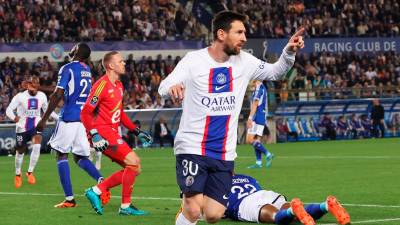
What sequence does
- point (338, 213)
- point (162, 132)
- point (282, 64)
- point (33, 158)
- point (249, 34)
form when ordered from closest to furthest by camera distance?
point (282, 64) → point (338, 213) → point (33, 158) → point (162, 132) → point (249, 34)

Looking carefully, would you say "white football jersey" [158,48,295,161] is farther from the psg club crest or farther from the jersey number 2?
the jersey number 2

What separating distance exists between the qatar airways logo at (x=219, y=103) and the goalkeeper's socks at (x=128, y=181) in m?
4.18

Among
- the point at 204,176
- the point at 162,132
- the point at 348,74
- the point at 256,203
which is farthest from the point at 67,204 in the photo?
the point at 348,74

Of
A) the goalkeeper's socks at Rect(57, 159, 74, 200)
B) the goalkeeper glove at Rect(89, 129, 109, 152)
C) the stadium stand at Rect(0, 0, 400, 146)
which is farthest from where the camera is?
the stadium stand at Rect(0, 0, 400, 146)

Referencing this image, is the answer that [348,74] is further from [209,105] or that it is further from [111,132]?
[209,105]

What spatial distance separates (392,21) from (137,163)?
137ft

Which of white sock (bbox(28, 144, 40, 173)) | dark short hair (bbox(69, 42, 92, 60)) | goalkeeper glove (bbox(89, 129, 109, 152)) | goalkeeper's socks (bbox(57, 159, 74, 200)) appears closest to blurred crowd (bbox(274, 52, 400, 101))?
white sock (bbox(28, 144, 40, 173))

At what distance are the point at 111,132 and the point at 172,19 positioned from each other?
3136 cm

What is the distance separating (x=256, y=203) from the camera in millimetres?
12336

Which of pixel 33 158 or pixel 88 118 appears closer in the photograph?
pixel 88 118

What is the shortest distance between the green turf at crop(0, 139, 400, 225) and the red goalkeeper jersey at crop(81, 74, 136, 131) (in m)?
1.29

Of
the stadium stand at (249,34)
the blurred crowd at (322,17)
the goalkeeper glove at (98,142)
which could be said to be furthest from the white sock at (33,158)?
the blurred crowd at (322,17)

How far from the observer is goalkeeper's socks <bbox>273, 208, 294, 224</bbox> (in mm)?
11715

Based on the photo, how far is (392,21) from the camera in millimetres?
54156
